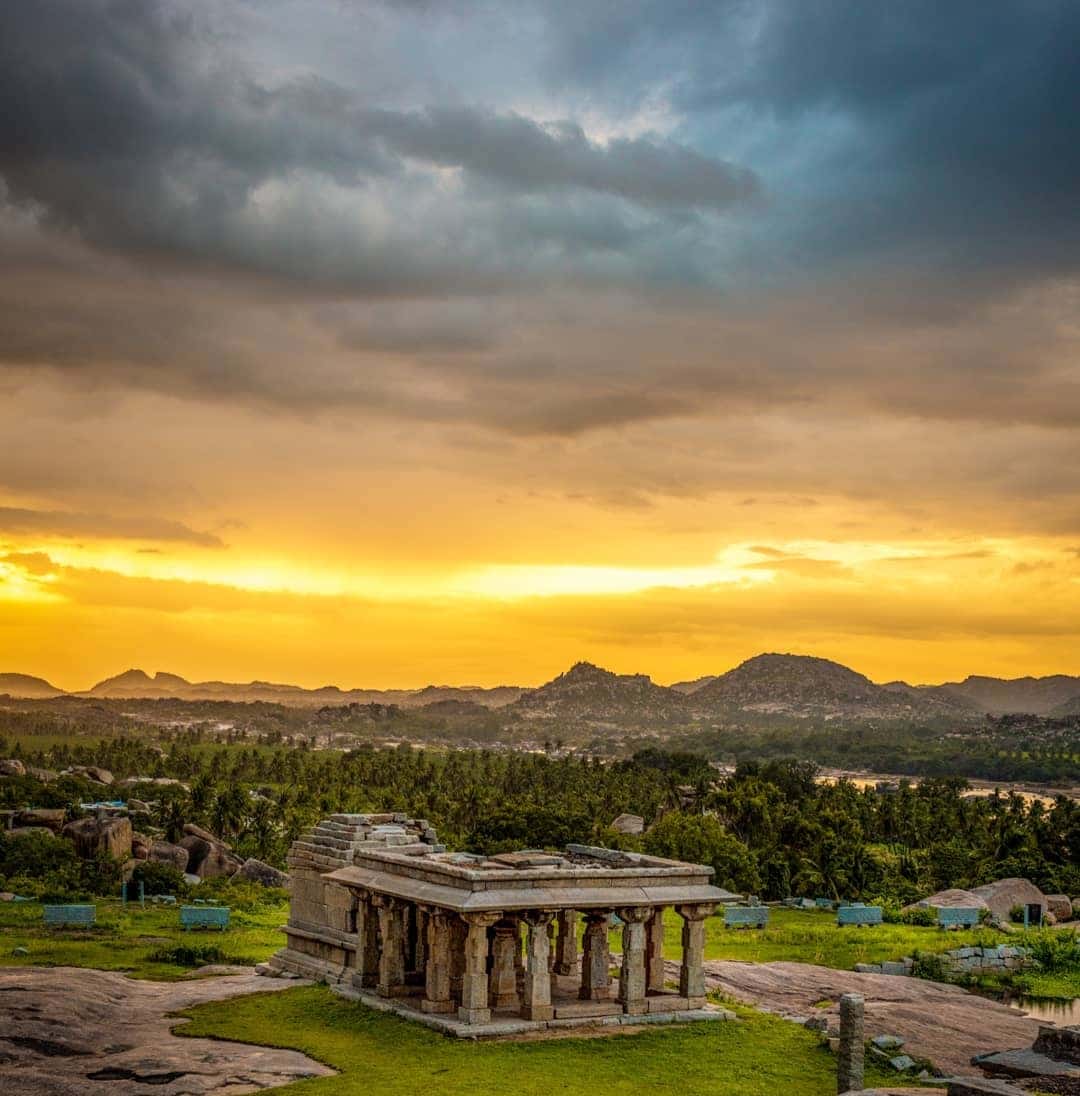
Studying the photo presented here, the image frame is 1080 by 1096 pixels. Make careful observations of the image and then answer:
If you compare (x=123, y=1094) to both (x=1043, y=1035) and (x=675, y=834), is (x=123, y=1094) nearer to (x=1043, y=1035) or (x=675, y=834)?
(x=1043, y=1035)

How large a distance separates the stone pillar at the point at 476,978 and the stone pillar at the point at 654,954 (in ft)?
18.1

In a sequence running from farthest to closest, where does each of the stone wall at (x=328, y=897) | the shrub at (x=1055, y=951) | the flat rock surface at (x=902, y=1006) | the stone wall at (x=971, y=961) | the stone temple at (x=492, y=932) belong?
the shrub at (x=1055, y=951)
the stone wall at (x=971, y=961)
the stone wall at (x=328, y=897)
the flat rock surface at (x=902, y=1006)
the stone temple at (x=492, y=932)

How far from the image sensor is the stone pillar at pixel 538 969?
32.8 meters

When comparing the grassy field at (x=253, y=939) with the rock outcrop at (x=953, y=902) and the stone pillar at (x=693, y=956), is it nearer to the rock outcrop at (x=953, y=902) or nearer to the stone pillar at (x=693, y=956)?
the rock outcrop at (x=953, y=902)

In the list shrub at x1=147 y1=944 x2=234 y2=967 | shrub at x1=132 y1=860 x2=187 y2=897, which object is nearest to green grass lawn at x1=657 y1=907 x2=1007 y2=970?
shrub at x1=147 y1=944 x2=234 y2=967

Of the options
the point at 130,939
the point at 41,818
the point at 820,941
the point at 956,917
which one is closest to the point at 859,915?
the point at 956,917

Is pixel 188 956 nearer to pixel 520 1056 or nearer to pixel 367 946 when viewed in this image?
pixel 367 946

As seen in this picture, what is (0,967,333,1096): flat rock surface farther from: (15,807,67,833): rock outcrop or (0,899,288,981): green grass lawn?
(15,807,67,833): rock outcrop

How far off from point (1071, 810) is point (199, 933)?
62922 millimetres

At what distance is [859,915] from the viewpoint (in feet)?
208

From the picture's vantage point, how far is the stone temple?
1282 inches

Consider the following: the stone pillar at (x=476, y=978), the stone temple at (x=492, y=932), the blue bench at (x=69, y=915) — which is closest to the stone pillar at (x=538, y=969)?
the stone temple at (x=492, y=932)

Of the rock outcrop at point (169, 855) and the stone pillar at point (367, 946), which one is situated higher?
the stone pillar at point (367, 946)

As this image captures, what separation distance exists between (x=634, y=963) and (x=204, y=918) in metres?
22.3
